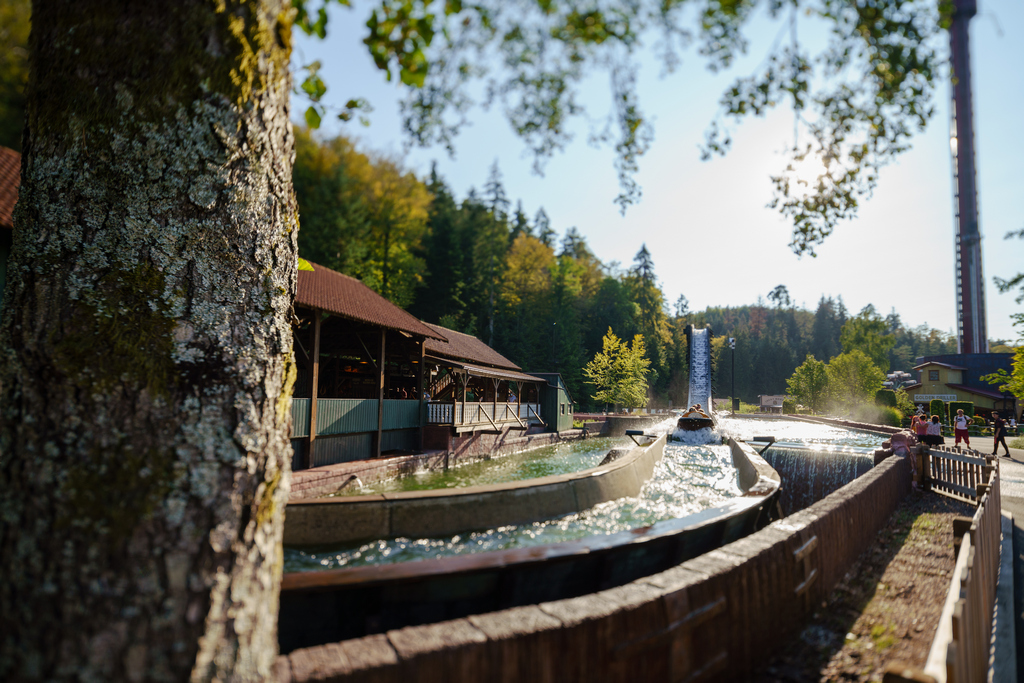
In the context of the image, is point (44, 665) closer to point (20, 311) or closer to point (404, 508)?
point (20, 311)

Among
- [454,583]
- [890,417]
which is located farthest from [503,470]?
[890,417]

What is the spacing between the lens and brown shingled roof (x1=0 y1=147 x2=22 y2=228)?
881 cm

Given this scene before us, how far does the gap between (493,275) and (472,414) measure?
118 feet

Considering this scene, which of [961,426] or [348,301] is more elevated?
[348,301]

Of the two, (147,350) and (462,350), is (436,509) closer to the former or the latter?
(147,350)

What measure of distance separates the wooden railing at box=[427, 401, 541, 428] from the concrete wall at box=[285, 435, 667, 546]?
967cm

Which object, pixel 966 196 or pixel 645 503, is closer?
pixel 645 503

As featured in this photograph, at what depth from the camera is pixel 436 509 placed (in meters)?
6.73

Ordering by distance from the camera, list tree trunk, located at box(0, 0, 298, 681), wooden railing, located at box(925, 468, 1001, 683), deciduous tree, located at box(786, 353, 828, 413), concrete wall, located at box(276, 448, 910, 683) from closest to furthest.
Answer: tree trunk, located at box(0, 0, 298, 681) → concrete wall, located at box(276, 448, 910, 683) → wooden railing, located at box(925, 468, 1001, 683) → deciduous tree, located at box(786, 353, 828, 413)

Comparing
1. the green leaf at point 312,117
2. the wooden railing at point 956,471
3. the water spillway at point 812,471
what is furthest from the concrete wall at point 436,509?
the water spillway at point 812,471

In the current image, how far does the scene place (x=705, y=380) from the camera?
1884 inches

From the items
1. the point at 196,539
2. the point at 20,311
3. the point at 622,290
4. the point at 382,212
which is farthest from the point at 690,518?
the point at 622,290

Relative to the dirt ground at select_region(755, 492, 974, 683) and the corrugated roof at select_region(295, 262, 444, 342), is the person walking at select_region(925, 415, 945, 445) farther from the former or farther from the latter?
the corrugated roof at select_region(295, 262, 444, 342)

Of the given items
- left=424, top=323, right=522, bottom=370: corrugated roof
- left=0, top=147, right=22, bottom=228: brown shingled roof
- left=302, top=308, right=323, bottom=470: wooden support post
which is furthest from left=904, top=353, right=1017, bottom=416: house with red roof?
left=0, top=147, right=22, bottom=228: brown shingled roof
